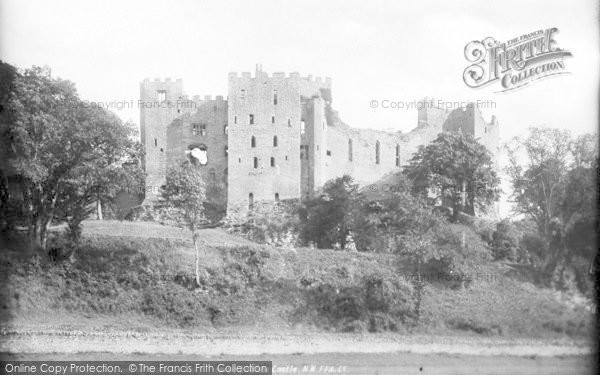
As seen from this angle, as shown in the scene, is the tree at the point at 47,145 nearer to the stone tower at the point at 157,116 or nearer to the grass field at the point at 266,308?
the grass field at the point at 266,308

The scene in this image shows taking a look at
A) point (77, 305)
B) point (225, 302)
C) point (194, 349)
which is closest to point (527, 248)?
point (225, 302)

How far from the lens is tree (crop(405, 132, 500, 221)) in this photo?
40.7 metres

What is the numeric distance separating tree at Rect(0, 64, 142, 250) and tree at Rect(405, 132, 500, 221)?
60.1ft

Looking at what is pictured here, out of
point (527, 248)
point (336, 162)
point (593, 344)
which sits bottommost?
point (593, 344)

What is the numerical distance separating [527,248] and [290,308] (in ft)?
35.1

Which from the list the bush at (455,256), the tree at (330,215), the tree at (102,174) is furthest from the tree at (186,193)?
the bush at (455,256)

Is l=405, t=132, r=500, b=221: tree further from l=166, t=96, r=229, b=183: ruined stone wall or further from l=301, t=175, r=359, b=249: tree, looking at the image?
l=166, t=96, r=229, b=183: ruined stone wall

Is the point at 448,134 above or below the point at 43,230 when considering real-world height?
above

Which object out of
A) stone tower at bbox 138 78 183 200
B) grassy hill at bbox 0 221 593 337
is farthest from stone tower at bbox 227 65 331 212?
grassy hill at bbox 0 221 593 337

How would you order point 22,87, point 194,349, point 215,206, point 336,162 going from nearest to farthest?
point 194,349
point 22,87
point 215,206
point 336,162

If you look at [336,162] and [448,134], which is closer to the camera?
[448,134]

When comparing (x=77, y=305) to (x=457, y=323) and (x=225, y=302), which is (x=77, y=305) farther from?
(x=457, y=323)

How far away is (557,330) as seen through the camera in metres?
27.0

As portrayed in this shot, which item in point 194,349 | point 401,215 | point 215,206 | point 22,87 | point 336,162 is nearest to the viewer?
point 194,349
